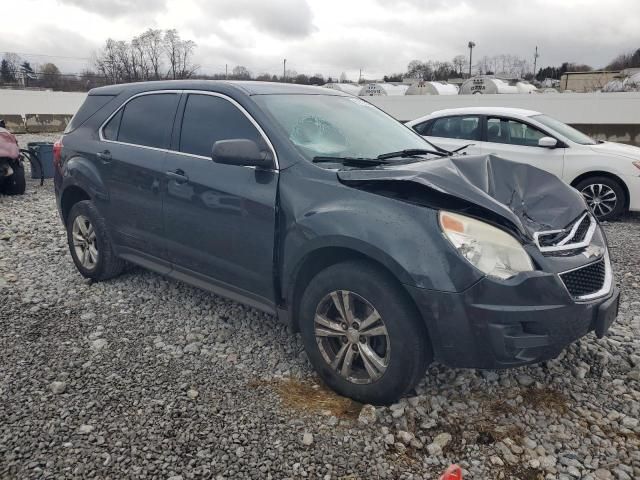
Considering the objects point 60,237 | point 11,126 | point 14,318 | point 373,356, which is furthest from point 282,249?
point 11,126

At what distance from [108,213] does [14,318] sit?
1092mm

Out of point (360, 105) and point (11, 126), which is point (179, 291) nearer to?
point (360, 105)

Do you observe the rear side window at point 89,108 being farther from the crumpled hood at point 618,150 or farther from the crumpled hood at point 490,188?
the crumpled hood at point 618,150

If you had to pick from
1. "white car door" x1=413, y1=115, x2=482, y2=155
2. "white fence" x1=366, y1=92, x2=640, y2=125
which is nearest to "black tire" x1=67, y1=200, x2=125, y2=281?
"white car door" x1=413, y1=115, x2=482, y2=155

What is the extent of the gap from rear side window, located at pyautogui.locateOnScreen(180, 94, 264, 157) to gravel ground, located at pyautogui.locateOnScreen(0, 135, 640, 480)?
4.45 feet

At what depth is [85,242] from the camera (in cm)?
488

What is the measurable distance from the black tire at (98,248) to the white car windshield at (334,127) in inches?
78.1

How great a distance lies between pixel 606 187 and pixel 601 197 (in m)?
0.15

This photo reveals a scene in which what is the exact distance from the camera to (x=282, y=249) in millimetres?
3168

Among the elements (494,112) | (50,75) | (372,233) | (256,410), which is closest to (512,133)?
(494,112)

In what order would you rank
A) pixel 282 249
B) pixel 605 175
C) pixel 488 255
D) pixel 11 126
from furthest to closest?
pixel 11 126
pixel 605 175
pixel 282 249
pixel 488 255

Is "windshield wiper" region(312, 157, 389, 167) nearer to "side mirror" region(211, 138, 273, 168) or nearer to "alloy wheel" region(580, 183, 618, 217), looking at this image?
"side mirror" region(211, 138, 273, 168)

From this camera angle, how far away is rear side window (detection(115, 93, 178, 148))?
4.02 metres

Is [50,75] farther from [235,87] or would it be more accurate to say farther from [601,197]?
[235,87]
